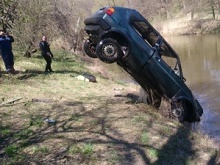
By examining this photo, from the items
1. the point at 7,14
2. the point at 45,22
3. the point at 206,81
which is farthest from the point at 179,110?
the point at 45,22

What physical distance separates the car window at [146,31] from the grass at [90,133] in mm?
1708

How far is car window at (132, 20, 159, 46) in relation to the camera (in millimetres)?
8108

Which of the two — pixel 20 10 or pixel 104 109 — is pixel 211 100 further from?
pixel 20 10

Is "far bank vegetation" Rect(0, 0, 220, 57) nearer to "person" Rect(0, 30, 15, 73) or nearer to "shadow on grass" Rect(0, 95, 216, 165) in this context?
"person" Rect(0, 30, 15, 73)

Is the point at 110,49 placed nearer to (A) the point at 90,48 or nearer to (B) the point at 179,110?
(A) the point at 90,48

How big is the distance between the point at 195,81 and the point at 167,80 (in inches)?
353

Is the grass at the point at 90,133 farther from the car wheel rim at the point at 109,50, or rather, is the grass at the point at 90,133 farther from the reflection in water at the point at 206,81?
the reflection in water at the point at 206,81

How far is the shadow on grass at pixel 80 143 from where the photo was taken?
5578mm

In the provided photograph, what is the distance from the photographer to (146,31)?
27.3 ft

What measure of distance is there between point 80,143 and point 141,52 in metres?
2.78

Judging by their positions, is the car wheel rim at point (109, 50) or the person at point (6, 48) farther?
the person at point (6, 48)

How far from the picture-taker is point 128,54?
7.87 metres

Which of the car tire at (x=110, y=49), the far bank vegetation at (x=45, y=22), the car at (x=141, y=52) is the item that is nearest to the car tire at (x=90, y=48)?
the car at (x=141, y=52)

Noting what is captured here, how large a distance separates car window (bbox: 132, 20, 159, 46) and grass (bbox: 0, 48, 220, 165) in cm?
171
